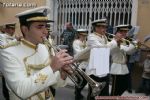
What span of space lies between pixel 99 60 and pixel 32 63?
334 cm

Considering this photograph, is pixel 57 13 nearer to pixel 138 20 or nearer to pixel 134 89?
pixel 138 20

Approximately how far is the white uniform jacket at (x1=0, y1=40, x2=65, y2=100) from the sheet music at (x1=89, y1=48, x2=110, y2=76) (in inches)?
117

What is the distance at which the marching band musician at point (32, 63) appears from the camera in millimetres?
2838

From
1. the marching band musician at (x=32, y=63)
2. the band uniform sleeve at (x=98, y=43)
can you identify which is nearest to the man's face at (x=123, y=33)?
the band uniform sleeve at (x=98, y=43)

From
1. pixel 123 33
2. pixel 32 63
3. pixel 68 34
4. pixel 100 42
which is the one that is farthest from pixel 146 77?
pixel 32 63

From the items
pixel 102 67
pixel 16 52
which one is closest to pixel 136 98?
pixel 16 52

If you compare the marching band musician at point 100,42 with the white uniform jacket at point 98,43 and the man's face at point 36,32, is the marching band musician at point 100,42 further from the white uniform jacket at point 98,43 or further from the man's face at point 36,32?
the man's face at point 36,32

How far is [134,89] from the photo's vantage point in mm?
9500

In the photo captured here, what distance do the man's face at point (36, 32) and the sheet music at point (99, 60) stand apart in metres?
3.28

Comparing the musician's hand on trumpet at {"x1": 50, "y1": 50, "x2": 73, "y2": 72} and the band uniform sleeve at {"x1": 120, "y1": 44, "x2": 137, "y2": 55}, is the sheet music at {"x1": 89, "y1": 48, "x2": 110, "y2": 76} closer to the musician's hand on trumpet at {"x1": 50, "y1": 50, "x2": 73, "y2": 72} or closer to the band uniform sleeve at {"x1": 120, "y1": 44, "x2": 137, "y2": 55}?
the band uniform sleeve at {"x1": 120, "y1": 44, "x2": 137, "y2": 55}

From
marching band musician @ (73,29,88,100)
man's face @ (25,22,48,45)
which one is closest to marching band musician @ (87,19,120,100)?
marching band musician @ (73,29,88,100)

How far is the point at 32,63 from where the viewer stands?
3238 millimetres

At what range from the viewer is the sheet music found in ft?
21.2

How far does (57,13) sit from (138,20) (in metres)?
2.80
